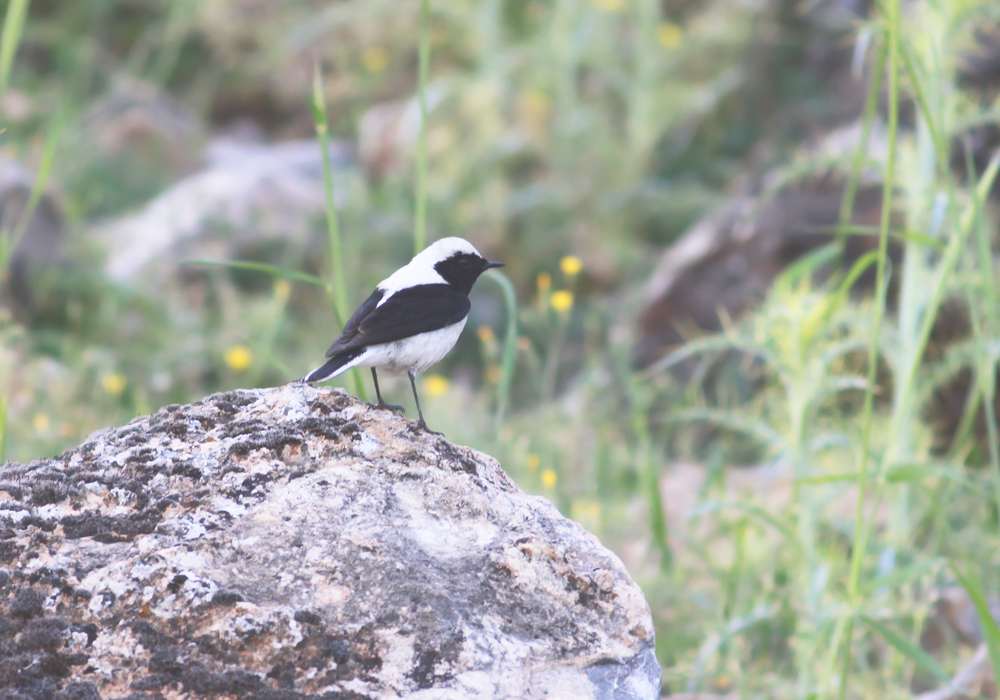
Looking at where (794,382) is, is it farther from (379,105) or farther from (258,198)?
(379,105)

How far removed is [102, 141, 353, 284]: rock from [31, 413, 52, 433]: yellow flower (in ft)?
7.22

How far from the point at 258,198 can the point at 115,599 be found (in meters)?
6.25


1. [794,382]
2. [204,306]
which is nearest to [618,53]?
[204,306]

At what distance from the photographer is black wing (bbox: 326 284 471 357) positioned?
2.39m

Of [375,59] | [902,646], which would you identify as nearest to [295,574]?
[902,646]

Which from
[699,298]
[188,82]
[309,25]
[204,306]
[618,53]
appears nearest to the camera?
[699,298]

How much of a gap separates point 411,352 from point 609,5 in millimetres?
7054

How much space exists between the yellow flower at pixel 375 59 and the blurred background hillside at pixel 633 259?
25 mm

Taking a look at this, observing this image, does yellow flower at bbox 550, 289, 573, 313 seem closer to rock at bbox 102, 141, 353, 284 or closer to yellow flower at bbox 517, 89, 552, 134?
rock at bbox 102, 141, 353, 284

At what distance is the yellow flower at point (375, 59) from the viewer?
10.5 metres

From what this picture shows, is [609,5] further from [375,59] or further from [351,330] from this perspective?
[351,330]

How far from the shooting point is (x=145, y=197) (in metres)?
8.66

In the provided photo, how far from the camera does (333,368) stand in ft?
7.58

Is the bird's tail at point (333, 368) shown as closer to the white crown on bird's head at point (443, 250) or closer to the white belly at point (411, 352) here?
the white belly at point (411, 352)
